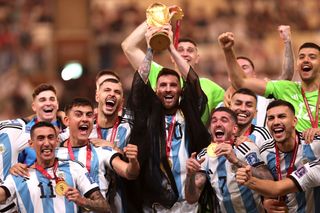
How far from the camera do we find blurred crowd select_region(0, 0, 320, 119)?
2014 cm

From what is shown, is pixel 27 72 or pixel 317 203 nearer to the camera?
pixel 317 203

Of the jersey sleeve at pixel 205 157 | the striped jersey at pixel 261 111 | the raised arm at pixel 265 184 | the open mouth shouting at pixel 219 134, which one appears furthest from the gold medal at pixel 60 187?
the striped jersey at pixel 261 111

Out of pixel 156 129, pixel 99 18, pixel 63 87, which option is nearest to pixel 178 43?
pixel 156 129

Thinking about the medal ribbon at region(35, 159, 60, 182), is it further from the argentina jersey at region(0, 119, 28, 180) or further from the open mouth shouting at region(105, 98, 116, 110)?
the argentina jersey at region(0, 119, 28, 180)

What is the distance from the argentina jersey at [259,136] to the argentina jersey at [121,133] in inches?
44.2

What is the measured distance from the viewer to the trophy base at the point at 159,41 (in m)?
9.82

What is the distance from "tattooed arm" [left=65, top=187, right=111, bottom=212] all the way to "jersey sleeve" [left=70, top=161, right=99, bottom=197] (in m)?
0.04

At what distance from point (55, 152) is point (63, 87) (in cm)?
963

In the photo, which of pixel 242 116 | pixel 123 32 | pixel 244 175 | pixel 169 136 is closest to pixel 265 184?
pixel 244 175

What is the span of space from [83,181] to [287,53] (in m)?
2.82

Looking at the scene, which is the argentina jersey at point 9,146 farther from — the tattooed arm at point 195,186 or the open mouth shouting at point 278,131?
the open mouth shouting at point 278,131

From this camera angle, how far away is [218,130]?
983cm

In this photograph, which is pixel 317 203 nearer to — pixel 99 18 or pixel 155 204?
pixel 155 204

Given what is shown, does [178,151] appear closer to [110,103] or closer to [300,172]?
[110,103]
